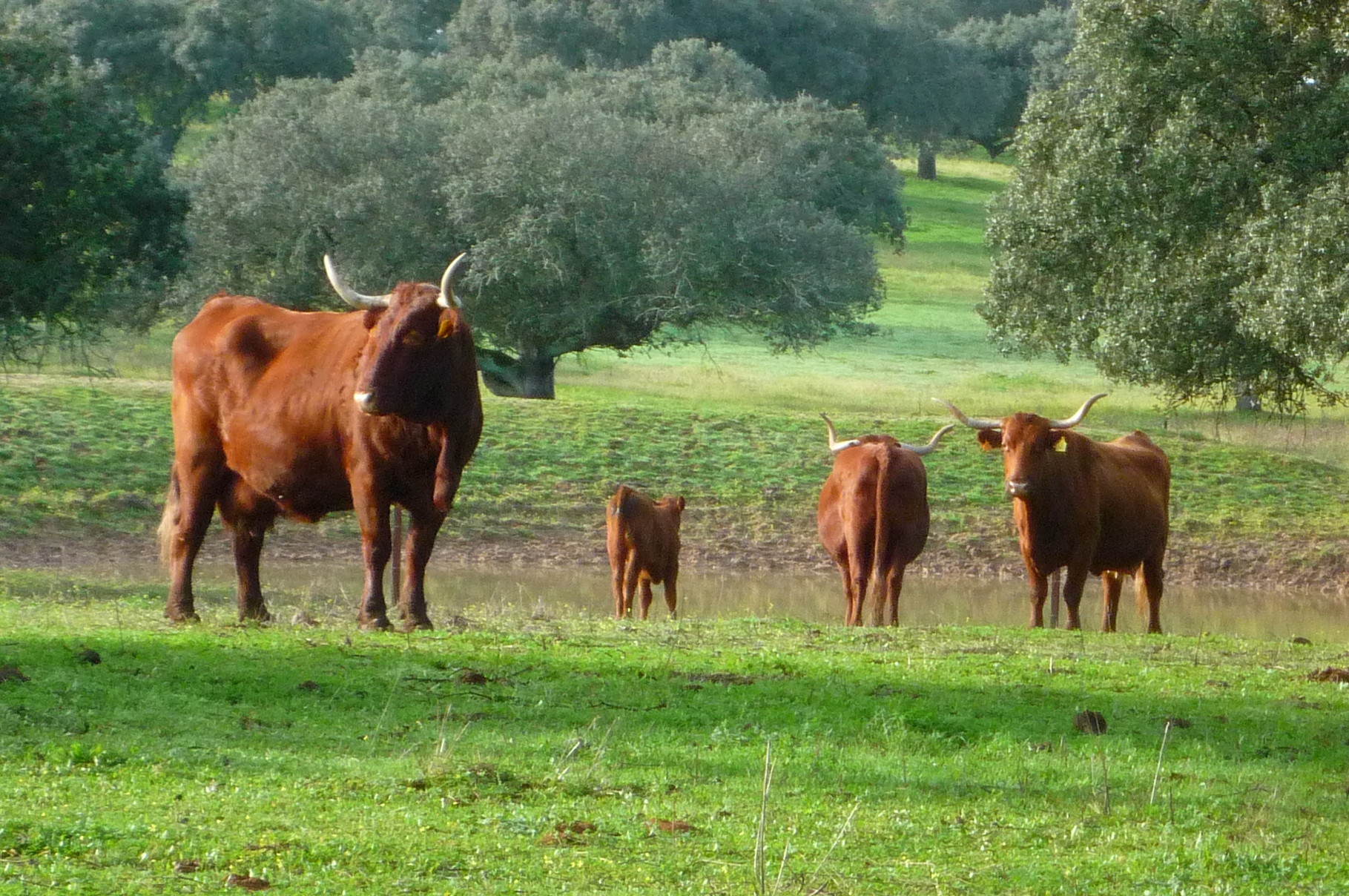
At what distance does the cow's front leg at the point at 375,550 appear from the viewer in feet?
36.7

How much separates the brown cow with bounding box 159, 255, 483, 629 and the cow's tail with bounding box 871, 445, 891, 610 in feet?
17.3

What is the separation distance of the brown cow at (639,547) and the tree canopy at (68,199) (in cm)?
798

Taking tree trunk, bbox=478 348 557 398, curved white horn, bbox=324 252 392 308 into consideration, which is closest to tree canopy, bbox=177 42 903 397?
tree trunk, bbox=478 348 557 398

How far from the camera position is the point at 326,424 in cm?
1150

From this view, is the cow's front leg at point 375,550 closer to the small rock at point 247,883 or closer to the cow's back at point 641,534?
the small rock at point 247,883

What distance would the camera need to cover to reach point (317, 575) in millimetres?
20141

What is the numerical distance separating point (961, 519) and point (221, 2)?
4555 centimetres

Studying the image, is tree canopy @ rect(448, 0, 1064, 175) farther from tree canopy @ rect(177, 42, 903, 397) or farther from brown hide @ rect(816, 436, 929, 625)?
brown hide @ rect(816, 436, 929, 625)

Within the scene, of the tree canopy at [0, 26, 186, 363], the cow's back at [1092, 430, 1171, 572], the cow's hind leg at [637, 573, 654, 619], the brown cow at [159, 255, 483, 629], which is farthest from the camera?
the tree canopy at [0, 26, 186, 363]

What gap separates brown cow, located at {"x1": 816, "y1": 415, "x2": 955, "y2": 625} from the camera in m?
15.8

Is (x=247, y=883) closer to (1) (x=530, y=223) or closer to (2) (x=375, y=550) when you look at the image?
(2) (x=375, y=550)

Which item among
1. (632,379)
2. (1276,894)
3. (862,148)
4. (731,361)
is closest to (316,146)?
(632,379)

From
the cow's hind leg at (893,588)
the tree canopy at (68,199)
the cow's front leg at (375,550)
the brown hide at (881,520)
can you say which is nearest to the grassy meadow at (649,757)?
the cow's front leg at (375,550)

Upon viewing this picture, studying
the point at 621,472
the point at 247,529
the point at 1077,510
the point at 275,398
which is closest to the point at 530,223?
the point at 621,472
